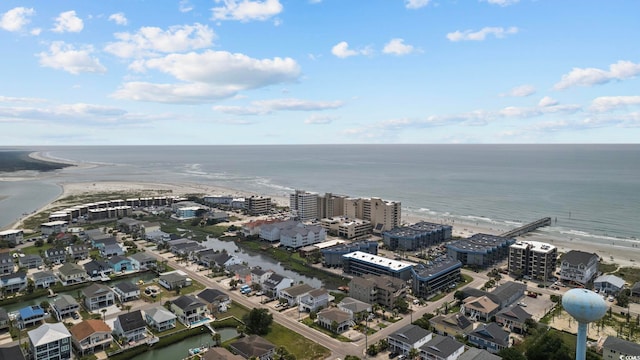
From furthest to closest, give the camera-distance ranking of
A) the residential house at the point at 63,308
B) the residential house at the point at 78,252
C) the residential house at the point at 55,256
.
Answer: the residential house at the point at 78,252
the residential house at the point at 55,256
the residential house at the point at 63,308

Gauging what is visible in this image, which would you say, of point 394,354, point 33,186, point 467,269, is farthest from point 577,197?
point 33,186

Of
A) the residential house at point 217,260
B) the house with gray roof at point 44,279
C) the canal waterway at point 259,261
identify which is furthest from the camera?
the residential house at point 217,260

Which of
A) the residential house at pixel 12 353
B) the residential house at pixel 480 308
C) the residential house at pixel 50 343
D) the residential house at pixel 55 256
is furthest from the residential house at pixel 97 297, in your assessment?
the residential house at pixel 480 308

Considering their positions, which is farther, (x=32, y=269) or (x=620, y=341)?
(x=32, y=269)

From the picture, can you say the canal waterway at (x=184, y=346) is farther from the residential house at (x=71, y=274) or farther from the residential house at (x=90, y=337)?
the residential house at (x=71, y=274)

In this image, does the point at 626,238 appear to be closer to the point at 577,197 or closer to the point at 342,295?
the point at 577,197

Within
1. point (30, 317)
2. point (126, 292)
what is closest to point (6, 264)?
Result: point (30, 317)

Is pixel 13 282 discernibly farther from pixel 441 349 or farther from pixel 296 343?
pixel 441 349
